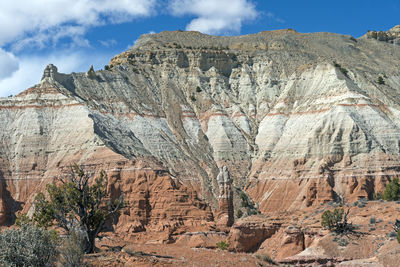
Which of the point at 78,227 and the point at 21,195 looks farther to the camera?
the point at 21,195

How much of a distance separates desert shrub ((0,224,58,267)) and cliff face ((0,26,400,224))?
50052mm

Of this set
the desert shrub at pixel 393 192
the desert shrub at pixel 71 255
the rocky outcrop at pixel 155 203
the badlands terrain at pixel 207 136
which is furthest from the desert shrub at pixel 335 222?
the rocky outcrop at pixel 155 203

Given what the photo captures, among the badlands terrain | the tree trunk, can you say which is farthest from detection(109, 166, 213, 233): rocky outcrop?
the tree trunk

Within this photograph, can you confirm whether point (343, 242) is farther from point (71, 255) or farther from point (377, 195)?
point (377, 195)

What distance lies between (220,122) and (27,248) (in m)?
77.1

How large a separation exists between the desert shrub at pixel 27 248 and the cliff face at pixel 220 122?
50052mm

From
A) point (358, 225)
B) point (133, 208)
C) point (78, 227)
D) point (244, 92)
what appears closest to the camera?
point (78, 227)

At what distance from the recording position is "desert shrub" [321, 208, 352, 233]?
139 ft

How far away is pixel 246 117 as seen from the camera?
10825 cm

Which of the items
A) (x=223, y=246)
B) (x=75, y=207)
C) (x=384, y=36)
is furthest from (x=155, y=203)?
(x=384, y=36)

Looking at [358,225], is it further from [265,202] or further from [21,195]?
[21,195]

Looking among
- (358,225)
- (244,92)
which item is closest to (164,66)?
(244,92)

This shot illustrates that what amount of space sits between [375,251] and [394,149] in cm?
5324

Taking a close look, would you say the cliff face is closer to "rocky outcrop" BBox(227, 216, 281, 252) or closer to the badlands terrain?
the badlands terrain
